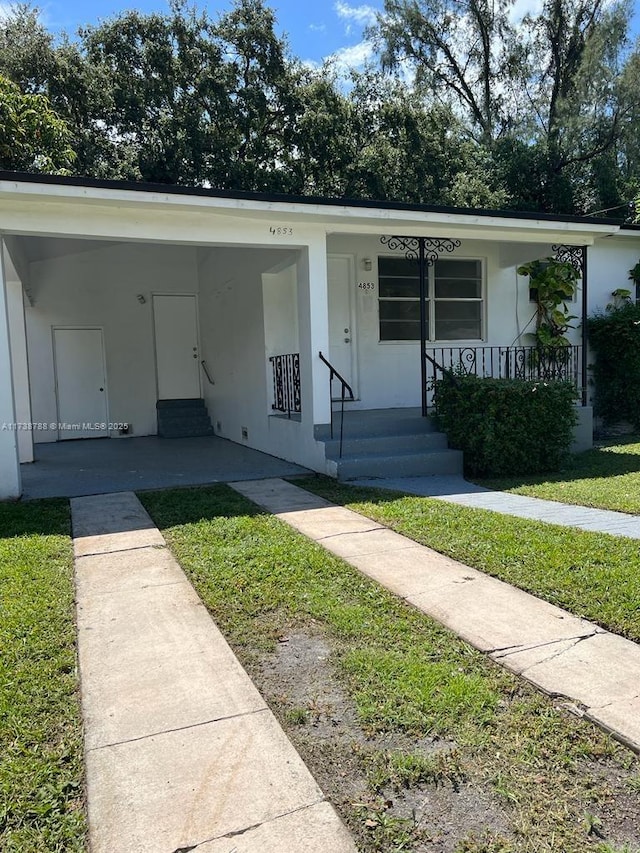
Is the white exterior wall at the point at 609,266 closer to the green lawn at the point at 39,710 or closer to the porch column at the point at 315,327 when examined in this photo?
the porch column at the point at 315,327

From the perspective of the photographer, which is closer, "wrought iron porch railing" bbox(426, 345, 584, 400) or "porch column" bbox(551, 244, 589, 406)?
"porch column" bbox(551, 244, 589, 406)

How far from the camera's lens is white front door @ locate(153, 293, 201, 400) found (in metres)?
13.0

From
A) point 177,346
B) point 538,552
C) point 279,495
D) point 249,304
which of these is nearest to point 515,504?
point 538,552

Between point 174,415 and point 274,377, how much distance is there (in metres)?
4.41

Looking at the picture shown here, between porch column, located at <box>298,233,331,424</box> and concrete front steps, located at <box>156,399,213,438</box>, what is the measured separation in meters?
5.36

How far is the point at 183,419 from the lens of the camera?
41.7 feet

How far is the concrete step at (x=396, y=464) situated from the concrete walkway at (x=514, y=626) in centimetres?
202

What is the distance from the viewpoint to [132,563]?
14.8 ft

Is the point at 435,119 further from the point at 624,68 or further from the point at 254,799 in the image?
the point at 254,799

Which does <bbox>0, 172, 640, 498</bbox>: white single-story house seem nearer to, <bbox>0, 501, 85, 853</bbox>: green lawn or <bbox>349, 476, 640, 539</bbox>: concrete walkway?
<bbox>349, 476, 640, 539</bbox>: concrete walkway

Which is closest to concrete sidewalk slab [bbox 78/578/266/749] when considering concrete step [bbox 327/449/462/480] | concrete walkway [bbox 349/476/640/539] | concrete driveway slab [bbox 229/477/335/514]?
concrete driveway slab [bbox 229/477/335/514]

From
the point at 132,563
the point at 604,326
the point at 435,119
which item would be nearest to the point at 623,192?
the point at 435,119

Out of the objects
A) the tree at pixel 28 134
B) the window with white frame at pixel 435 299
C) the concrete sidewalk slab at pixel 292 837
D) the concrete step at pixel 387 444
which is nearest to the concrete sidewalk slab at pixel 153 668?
the concrete sidewalk slab at pixel 292 837

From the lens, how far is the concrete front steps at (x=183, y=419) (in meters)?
12.5
